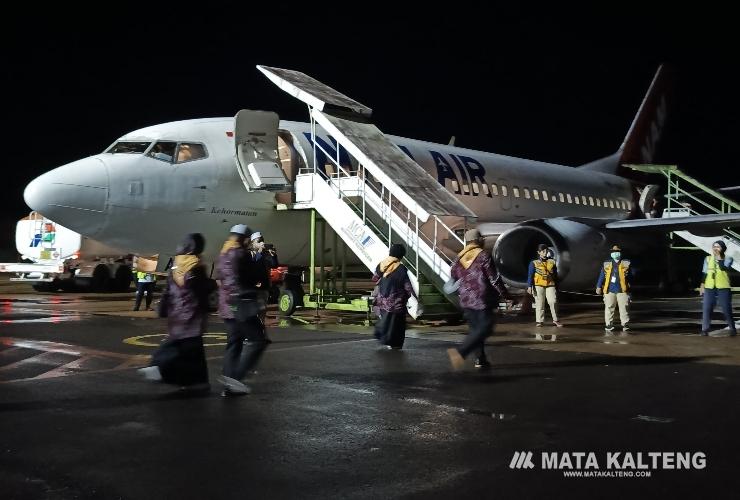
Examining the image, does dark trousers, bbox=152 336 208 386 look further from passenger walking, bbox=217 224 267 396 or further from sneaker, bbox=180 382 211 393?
passenger walking, bbox=217 224 267 396

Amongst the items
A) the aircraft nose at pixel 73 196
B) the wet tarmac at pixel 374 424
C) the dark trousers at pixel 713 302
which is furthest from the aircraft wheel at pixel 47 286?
the dark trousers at pixel 713 302

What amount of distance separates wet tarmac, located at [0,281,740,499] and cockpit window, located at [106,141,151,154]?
460 cm

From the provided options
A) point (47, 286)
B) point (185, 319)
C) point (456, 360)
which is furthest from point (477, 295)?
point (47, 286)

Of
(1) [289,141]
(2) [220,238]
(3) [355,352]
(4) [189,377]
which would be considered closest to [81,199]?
(2) [220,238]

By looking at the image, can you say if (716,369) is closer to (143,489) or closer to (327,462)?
(327,462)

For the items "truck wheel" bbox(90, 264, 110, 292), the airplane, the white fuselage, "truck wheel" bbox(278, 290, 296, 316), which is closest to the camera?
the white fuselage

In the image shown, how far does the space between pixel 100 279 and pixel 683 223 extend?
16613mm

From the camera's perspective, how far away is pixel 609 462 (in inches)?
167

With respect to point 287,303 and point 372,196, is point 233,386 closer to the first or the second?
point 287,303

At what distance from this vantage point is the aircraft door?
1848 cm

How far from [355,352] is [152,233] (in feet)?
17.8

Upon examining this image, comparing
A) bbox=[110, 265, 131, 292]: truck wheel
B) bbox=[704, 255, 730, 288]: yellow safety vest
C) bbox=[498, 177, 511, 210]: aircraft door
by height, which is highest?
bbox=[498, 177, 511, 210]: aircraft door

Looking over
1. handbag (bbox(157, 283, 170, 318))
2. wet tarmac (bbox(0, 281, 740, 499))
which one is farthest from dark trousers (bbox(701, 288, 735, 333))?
handbag (bbox(157, 283, 170, 318))

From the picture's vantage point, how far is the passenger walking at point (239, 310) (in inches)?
247
